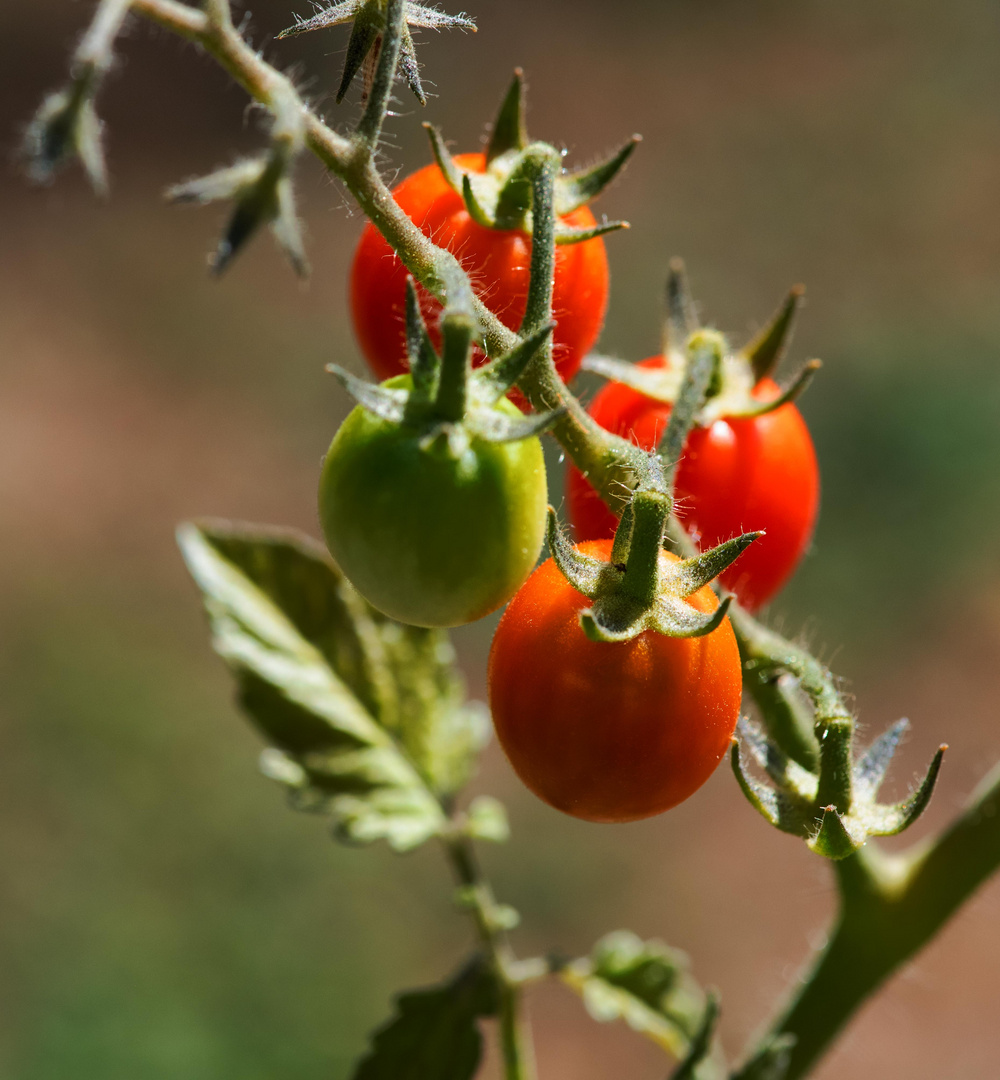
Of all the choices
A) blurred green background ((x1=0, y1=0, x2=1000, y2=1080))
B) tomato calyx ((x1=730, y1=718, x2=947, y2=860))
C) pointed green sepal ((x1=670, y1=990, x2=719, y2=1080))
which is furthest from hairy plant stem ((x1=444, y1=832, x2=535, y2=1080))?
tomato calyx ((x1=730, y1=718, x2=947, y2=860))

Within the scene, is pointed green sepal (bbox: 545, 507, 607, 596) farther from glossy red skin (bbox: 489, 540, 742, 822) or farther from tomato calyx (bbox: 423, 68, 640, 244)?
tomato calyx (bbox: 423, 68, 640, 244)

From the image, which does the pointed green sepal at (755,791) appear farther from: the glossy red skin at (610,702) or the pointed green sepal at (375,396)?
the pointed green sepal at (375,396)

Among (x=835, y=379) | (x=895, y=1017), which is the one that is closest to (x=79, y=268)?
(x=835, y=379)

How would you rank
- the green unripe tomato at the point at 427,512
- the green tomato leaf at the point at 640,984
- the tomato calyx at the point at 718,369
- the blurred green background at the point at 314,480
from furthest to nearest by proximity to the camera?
1. the blurred green background at the point at 314,480
2. the green tomato leaf at the point at 640,984
3. the tomato calyx at the point at 718,369
4. the green unripe tomato at the point at 427,512

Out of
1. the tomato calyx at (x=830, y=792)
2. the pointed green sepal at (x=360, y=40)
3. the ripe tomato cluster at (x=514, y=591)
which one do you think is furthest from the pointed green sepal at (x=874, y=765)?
the pointed green sepal at (x=360, y=40)

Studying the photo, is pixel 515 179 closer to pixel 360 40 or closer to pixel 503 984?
pixel 360 40

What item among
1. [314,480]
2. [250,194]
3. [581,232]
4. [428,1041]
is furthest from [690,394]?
[314,480]
